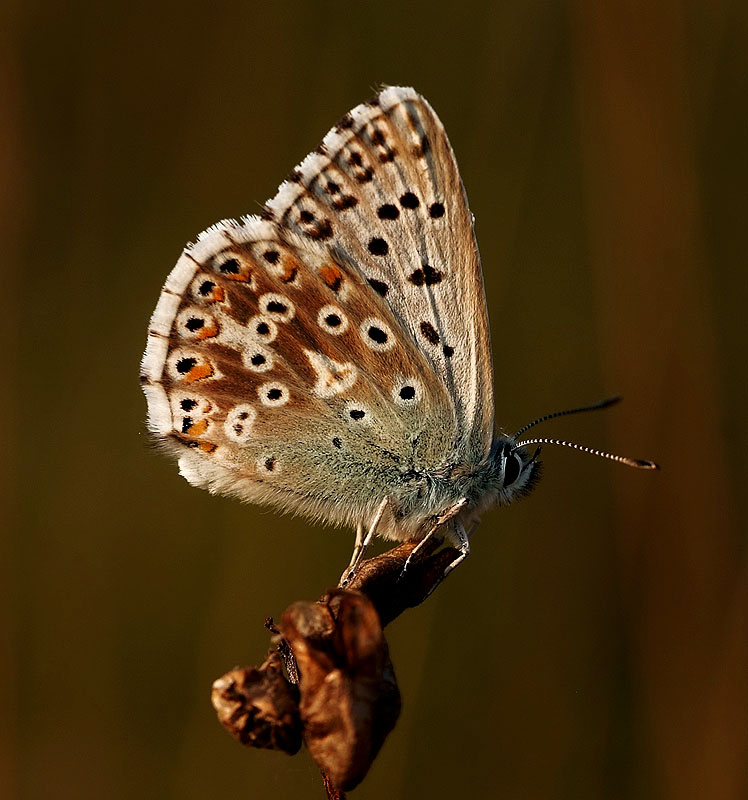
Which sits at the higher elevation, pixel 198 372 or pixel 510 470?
pixel 198 372

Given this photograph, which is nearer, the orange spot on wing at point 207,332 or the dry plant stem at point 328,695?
the dry plant stem at point 328,695

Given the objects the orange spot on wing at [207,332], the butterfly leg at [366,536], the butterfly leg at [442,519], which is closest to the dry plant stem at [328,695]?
the butterfly leg at [442,519]

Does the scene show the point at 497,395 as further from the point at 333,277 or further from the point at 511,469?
the point at 333,277

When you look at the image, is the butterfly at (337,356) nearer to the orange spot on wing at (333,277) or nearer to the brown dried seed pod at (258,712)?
the orange spot on wing at (333,277)

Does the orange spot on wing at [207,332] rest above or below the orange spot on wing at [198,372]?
above

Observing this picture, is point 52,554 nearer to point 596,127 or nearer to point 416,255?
point 416,255

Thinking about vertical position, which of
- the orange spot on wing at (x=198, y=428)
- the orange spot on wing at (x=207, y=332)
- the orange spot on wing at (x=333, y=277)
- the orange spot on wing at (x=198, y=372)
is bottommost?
the orange spot on wing at (x=198, y=428)

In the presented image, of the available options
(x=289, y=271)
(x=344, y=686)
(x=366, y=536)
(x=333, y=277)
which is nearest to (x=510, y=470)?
(x=366, y=536)
